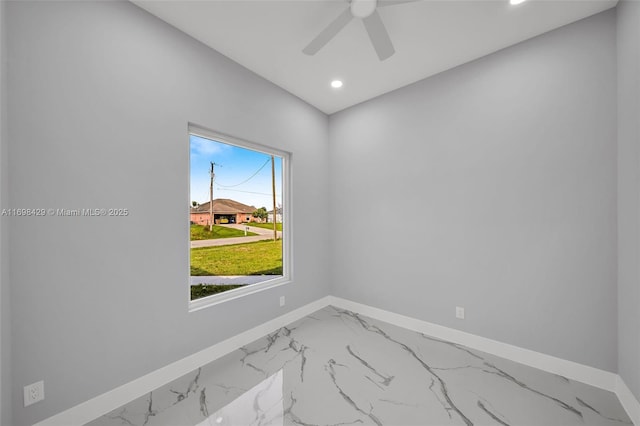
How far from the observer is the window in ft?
7.31

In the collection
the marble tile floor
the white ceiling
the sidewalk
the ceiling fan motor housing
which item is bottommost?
the marble tile floor

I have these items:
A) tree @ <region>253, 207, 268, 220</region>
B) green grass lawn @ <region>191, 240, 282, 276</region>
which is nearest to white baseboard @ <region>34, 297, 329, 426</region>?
green grass lawn @ <region>191, 240, 282, 276</region>

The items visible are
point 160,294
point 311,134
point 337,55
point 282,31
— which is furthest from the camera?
point 311,134

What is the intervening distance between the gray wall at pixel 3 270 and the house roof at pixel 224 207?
1063 millimetres

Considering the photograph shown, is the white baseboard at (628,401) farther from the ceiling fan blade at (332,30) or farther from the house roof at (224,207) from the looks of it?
the house roof at (224,207)

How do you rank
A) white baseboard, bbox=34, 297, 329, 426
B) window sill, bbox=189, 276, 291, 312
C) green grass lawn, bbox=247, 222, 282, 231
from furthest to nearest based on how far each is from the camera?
green grass lawn, bbox=247, 222, 282, 231 < window sill, bbox=189, 276, 291, 312 < white baseboard, bbox=34, 297, 329, 426

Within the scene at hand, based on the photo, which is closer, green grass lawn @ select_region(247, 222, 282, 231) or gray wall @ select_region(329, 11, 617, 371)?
gray wall @ select_region(329, 11, 617, 371)

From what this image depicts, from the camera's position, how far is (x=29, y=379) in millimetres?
1328

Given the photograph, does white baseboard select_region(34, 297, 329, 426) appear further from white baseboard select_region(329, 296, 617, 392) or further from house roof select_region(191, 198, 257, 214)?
white baseboard select_region(329, 296, 617, 392)

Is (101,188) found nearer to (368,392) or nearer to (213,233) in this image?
(213,233)

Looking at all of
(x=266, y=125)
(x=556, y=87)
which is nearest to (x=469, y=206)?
(x=556, y=87)

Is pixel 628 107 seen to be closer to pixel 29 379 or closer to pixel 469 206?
pixel 469 206

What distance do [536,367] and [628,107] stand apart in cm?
202

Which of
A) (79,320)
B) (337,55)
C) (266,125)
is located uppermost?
(337,55)
